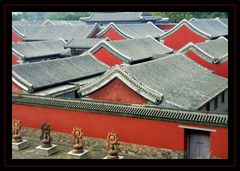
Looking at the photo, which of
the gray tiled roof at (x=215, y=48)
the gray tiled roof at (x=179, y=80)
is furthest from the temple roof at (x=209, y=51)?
the gray tiled roof at (x=179, y=80)

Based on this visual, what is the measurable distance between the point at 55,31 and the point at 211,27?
62.3ft

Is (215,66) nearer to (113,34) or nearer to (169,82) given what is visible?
(169,82)

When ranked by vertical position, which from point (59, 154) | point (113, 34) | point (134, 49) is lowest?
point (59, 154)

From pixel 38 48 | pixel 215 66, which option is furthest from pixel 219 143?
pixel 38 48

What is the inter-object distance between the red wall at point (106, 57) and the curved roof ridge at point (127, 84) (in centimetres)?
723

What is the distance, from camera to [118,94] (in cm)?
1706

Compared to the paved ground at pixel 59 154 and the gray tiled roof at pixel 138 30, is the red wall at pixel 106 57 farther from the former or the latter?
the gray tiled roof at pixel 138 30

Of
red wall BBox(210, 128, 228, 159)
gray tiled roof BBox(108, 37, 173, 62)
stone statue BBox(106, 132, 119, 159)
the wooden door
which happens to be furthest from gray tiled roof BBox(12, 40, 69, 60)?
red wall BBox(210, 128, 228, 159)

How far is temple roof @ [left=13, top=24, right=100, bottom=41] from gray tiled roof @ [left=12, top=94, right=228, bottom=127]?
25.8 meters

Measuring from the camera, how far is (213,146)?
1211cm

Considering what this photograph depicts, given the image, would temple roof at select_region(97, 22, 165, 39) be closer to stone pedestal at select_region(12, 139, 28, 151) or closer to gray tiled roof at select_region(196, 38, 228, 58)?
gray tiled roof at select_region(196, 38, 228, 58)

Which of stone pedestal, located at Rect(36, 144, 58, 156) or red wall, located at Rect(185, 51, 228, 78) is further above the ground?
red wall, located at Rect(185, 51, 228, 78)

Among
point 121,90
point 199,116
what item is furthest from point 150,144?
point 121,90

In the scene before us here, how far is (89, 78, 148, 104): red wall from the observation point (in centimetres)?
1647
